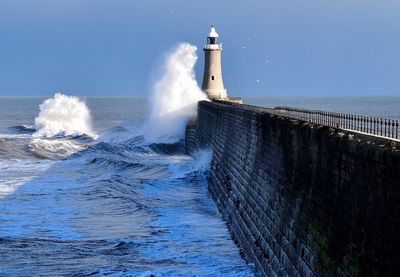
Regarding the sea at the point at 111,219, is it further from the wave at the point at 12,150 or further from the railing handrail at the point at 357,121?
the railing handrail at the point at 357,121

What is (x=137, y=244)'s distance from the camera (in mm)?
18438

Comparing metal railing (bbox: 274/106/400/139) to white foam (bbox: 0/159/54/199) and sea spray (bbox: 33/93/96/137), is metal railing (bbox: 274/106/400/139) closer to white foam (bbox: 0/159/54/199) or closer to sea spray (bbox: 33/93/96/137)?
white foam (bbox: 0/159/54/199)

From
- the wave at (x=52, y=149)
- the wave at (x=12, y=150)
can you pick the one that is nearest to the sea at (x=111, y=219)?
the wave at (x=12, y=150)

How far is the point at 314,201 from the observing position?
11.1 meters

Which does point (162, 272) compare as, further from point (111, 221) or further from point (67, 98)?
point (67, 98)

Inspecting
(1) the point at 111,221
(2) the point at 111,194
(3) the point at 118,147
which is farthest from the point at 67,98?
(1) the point at 111,221

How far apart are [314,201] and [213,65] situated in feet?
137

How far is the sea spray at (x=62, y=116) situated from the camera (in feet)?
239

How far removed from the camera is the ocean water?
53.7 ft

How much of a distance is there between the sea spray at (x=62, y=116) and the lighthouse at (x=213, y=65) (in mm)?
20695

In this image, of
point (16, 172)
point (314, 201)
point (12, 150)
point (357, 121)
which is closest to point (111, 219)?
point (357, 121)

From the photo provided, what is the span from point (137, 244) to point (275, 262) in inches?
230

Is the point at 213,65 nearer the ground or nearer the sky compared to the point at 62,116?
nearer the sky

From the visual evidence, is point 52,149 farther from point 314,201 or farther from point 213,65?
point 314,201
